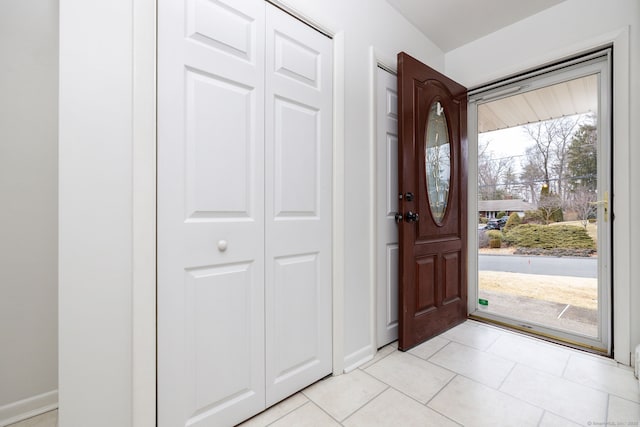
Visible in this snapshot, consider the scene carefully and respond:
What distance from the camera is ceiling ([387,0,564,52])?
6.74 ft

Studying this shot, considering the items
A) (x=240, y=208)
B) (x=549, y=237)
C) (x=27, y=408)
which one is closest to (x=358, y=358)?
(x=240, y=208)

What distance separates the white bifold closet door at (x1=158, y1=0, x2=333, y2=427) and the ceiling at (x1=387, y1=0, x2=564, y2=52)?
1046 mm

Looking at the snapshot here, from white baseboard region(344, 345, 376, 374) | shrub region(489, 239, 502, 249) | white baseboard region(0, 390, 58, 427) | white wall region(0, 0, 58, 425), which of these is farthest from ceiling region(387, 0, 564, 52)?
white baseboard region(0, 390, 58, 427)

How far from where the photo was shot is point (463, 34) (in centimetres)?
242

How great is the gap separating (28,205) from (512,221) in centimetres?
339

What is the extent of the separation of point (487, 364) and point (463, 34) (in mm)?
2653

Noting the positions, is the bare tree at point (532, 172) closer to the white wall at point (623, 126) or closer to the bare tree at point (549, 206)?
the bare tree at point (549, 206)

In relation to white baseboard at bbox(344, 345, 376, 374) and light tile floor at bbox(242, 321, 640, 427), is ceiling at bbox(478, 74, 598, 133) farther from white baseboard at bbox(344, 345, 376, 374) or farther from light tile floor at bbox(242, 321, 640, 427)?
white baseboard at bbox(344, 345, 376, 374)

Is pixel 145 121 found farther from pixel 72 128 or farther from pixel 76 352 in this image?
pixel 76 352

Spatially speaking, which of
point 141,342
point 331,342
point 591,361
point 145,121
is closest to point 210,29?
point 145,121

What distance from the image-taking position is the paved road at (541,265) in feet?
6.95

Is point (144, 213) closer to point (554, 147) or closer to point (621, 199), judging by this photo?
point (621, 199)

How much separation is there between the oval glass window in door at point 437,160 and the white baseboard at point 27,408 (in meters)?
2.62

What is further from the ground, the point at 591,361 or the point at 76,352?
the point at 76,352
